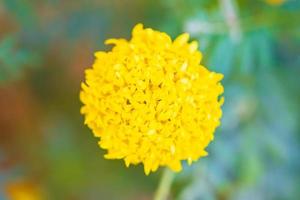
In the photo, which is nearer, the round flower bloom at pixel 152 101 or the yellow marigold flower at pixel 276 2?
the round flower bloom at pixel 152 101

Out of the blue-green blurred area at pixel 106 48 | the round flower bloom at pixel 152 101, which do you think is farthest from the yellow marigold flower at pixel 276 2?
the round flower bloom at pixel 152 101

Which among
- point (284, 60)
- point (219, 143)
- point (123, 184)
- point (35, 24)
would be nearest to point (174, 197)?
point (219, 143)

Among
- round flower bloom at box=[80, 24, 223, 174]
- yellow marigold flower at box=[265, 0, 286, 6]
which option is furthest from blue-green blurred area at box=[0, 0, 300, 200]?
→ round flower bloom at box=[80, 24, 223, 174]

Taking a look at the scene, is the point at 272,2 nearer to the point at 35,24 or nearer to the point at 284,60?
the point at 284,60

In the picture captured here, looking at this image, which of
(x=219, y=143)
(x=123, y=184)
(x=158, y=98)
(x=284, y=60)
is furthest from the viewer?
(x=123, y=184)

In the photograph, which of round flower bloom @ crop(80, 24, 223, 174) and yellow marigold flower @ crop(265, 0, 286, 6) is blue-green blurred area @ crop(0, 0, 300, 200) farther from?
round flower bloom @ crop(80, 24, 223, 174)

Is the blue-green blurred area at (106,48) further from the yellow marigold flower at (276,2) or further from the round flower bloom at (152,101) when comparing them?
the round flower bloom at (152,101)
